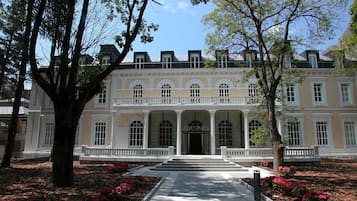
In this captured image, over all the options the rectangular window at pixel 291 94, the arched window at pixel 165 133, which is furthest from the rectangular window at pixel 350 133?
the arched window at pixel 165 133

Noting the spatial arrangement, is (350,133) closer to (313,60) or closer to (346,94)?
(346,94)

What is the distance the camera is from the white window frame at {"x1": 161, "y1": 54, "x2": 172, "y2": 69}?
80.1 ft

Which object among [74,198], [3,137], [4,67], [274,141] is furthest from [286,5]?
[3,137]

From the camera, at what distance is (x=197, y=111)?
76.2 ft

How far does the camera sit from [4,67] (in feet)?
55.8

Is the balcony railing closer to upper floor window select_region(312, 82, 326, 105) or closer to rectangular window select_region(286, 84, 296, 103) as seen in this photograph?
rectangular window select_region(286, 84, 296, 103)

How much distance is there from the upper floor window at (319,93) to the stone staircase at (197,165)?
12.8 m

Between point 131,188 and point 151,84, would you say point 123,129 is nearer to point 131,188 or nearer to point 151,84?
point 151,84

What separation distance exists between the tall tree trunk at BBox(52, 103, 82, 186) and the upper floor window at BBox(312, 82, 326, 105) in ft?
73.1

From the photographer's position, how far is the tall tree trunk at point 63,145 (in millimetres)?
8258

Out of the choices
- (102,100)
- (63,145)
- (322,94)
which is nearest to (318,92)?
(322,94)

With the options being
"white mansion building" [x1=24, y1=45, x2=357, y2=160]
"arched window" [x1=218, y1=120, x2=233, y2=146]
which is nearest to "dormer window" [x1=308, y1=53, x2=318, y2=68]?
"white mansion building" [x1=24, y1=45, x2=357, y2=160]

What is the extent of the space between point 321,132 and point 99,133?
2103cm

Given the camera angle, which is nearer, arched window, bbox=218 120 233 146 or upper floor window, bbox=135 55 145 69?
arched window, bbox=218 120 233 146
